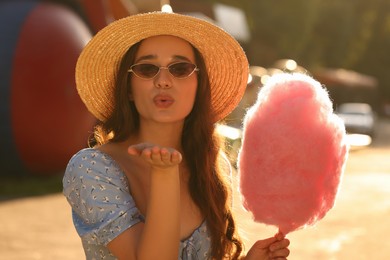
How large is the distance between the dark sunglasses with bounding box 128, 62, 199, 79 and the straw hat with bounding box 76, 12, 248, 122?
13 cm

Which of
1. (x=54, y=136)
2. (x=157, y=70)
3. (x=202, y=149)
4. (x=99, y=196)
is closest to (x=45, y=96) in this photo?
(x=54, y=136)

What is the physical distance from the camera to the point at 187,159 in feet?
10.2

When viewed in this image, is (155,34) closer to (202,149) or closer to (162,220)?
(202,149)

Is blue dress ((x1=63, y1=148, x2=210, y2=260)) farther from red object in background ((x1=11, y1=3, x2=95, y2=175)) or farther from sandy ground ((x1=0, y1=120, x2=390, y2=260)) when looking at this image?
red object in background ((x1=11, y1=3, x2=95, y2=175))

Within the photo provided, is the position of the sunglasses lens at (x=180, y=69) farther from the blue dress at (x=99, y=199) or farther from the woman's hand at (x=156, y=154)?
the woman's hand at (x=156, y=154)

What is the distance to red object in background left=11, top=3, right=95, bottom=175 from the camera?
1234 cm

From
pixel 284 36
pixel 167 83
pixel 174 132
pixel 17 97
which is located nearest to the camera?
pixel 167 83

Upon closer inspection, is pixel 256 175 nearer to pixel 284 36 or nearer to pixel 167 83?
pixel 167 83

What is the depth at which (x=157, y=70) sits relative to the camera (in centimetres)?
280

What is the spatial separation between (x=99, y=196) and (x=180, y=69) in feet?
1.64

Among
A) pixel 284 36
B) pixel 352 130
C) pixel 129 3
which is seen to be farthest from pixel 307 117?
pixel 284 36

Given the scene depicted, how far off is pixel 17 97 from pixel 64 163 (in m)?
1.31

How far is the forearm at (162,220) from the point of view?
8.18ft

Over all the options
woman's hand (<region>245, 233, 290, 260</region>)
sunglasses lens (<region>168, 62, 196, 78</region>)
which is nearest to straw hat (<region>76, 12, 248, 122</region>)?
sunglasses lens (<region>168, 62, 196, 78</region>)
